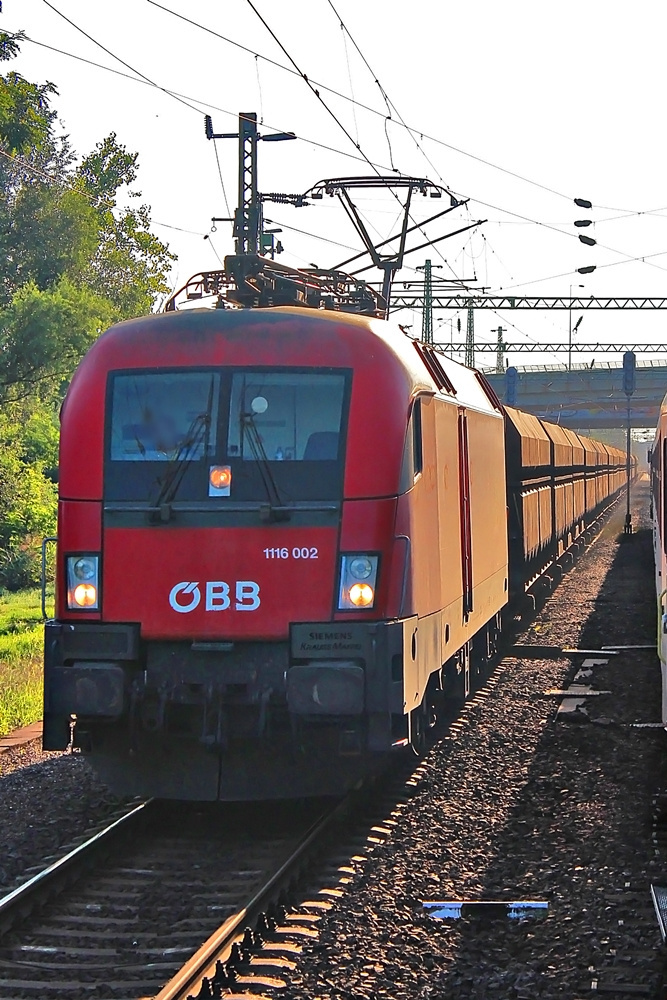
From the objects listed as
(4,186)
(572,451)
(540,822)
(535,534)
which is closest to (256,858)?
(540,822)

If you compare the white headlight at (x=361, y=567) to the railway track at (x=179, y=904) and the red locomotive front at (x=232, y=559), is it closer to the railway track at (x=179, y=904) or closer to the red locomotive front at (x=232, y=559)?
the red locomotive front at (x=232, y=559)

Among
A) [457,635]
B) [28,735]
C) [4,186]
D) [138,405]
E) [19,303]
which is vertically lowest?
[28,735]

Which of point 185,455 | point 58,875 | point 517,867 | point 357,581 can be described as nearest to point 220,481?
point 185,455

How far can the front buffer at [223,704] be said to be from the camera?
24.8 feet

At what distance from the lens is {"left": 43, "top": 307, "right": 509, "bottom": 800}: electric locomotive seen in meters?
7.64

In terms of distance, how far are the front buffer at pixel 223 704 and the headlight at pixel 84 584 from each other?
13 cm

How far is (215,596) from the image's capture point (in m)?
7.76

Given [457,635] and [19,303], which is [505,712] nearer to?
[457,635]

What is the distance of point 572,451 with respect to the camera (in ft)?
98.9

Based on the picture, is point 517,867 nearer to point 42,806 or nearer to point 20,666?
point 42,806

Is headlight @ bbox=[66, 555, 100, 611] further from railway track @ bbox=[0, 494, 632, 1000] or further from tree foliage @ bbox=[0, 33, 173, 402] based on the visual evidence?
tree foliage @ bbox=[0, 33, 173, 402]

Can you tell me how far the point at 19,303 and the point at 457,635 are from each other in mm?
22071

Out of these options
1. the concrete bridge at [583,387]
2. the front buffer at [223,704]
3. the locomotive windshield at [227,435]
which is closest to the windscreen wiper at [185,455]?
the locomotive windshield at [227,435]

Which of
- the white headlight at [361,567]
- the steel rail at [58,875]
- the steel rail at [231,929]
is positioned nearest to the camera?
the steel rail at [231,929]
